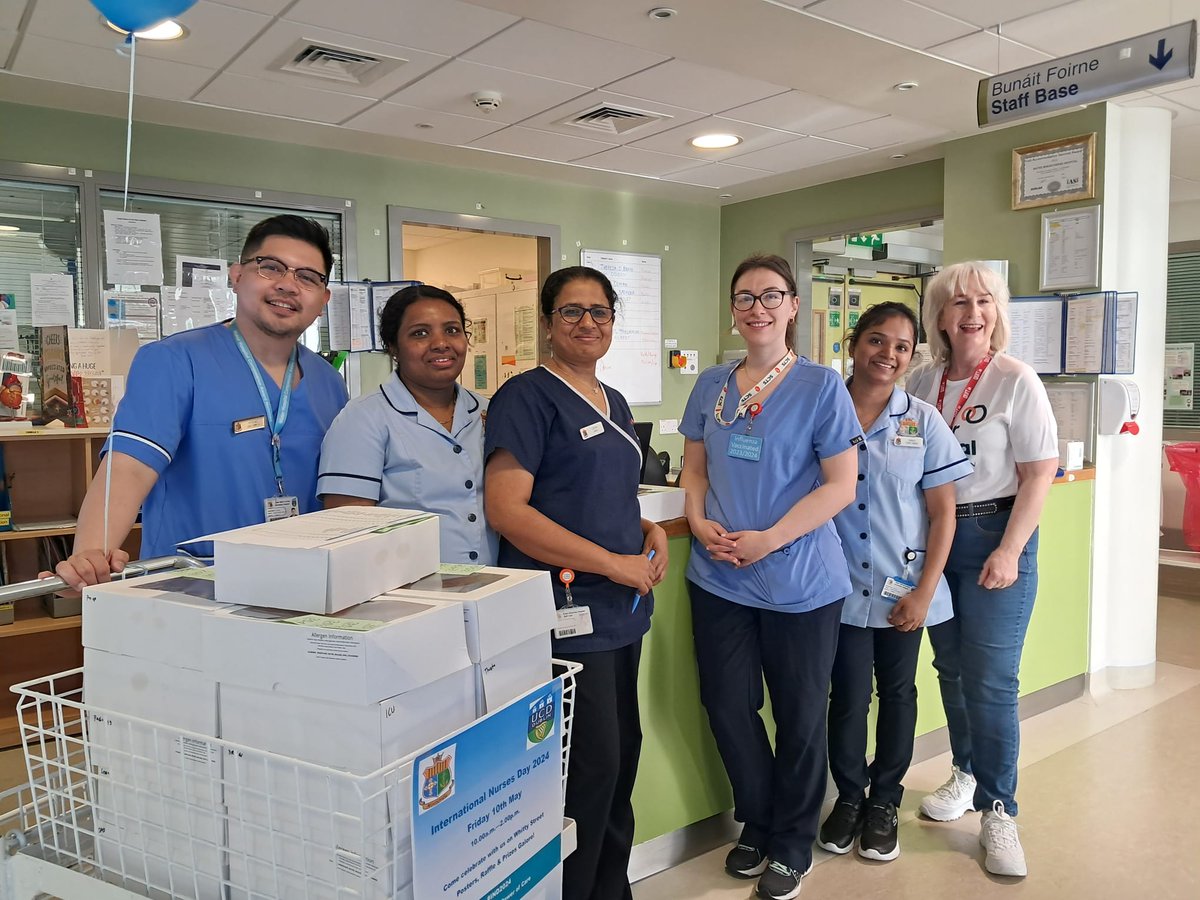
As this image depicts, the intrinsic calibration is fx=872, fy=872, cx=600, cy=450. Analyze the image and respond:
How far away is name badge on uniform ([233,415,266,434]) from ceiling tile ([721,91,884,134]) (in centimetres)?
301

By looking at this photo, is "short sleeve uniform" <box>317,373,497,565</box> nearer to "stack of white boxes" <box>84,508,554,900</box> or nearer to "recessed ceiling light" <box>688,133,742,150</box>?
"stack of white boxes" <box>84,508,554,900</box>

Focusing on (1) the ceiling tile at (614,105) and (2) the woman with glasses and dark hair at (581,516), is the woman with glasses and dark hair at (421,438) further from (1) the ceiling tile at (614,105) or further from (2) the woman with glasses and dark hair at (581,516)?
(1) the ceiling tile at (614,105)

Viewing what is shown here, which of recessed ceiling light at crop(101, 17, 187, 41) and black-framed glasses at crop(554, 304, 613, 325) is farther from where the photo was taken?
recessed ceiling light at crop(101, 17, 187, 41)

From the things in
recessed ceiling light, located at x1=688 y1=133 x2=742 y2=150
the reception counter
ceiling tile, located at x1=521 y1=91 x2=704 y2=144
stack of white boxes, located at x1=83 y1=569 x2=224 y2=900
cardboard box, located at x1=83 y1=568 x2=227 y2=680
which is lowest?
the reception counter

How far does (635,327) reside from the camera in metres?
6.07

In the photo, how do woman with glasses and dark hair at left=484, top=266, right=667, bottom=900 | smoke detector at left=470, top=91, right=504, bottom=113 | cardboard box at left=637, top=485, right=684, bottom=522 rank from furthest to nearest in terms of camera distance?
smoke detector at left=470, top=91, right=504, bottom=113
cardboard box at left=637, top=485, right=684, bottom=522
woman with glasses and dark hair at left=484, top=266, right=667, bottom=900

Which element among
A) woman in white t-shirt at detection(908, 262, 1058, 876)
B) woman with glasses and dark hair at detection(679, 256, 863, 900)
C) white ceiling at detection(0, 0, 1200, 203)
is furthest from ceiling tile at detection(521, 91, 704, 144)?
woman with glasses and dark hair at detection(679, 256, 863, 900)

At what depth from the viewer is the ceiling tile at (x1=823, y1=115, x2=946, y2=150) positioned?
4261 mm

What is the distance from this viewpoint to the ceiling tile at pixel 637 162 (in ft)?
16.0

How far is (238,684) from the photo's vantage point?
86 centimetres

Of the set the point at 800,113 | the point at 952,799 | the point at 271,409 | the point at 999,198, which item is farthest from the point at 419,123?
the point at 952,799

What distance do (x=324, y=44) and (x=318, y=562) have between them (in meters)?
2.97

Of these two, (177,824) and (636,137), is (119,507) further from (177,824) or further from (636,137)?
(636,137)

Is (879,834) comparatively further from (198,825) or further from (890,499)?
(198,825)
